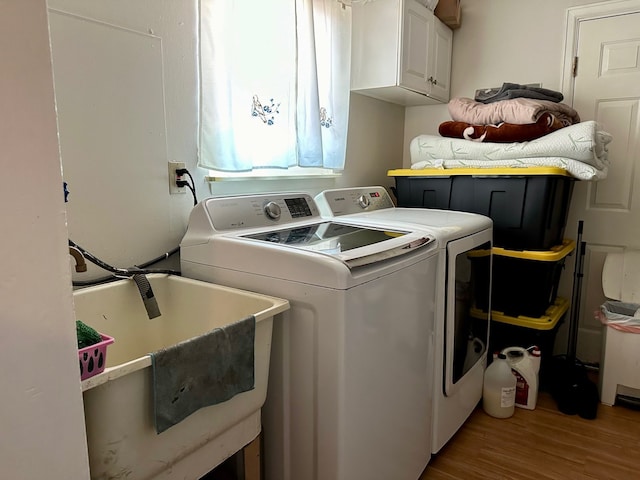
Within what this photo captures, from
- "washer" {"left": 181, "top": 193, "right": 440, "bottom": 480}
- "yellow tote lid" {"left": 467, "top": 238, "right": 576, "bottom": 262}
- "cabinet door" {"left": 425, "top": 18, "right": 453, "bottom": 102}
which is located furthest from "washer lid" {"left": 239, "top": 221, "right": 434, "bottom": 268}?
"cabinet door" {"left": 425, "top": 18, "right": 453, "bottom": 102}

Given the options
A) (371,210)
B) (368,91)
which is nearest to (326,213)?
(371,210)

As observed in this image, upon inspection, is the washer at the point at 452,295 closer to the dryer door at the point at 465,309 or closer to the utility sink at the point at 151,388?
the dryer door at the point at 465,309

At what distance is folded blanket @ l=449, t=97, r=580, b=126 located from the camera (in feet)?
6.80

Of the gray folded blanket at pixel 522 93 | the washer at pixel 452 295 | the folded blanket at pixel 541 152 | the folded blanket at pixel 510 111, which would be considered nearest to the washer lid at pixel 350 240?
the washer at pixel 452 295

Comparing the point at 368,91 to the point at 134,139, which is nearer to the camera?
the point at 134,139

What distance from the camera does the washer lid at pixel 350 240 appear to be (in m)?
1.22

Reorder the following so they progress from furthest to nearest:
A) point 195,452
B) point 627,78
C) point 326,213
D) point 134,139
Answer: point 627,78 → point 326,213 → point 134,139 → point 195,452

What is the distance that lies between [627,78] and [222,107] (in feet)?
6.91

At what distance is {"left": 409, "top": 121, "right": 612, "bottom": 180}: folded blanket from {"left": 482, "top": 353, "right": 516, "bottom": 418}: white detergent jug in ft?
3.08

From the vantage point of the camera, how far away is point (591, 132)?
76.0 inches

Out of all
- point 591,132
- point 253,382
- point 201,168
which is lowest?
point 253,382

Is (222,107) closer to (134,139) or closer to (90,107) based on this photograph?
(134,139)

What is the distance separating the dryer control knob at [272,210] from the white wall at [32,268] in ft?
3.68

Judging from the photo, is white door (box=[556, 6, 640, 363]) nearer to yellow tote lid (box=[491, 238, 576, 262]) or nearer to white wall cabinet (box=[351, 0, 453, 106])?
yellow tote lid (box=[491, 238, 576, 262])
